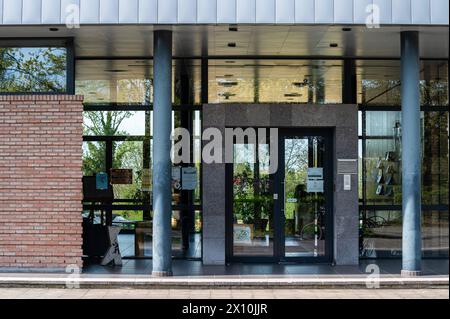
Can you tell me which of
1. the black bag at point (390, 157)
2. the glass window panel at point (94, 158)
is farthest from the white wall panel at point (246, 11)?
the black bag at point (390, 157)

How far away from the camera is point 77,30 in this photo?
1111cm

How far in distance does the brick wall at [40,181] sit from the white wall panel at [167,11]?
2.02 m

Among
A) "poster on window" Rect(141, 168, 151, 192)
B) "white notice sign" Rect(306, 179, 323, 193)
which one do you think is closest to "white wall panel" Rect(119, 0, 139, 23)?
"poster on window" Rect(141, 168, 151, 192)

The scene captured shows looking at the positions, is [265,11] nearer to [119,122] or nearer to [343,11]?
[343,11]

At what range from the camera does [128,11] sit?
10609 millimetres

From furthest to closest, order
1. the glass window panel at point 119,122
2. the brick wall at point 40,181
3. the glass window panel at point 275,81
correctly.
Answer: the glass window panel at point 119,122, the glass window panel at point 275,81, the brick wall at point 40,181

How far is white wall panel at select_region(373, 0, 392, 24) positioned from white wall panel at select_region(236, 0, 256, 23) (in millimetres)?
1841

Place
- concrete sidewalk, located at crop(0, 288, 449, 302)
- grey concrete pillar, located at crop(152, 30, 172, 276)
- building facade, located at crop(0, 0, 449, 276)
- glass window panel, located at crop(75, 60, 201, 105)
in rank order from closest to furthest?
concrete sidewalk, located at crop(0, 288, 449, 302) → building facade, located at crop(0, 0, 449, 276) → grey concrete pillar, located at crop(152, 30, 172, 276) → glass window panel, located at crop(75, 60, 201, 105)

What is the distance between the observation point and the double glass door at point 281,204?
13.0 meters

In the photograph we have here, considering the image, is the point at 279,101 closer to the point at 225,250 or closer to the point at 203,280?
the point at 225,250

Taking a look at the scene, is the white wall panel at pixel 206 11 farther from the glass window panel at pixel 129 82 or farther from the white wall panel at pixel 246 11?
the glass window panel at pixel 129 82

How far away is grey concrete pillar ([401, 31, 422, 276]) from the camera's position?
1105 cm

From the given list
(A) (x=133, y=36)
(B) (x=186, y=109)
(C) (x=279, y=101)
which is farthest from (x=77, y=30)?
(C) (x=279, y=101)

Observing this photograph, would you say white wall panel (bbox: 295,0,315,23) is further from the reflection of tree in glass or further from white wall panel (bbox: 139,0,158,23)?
the reflection of tree in glass
